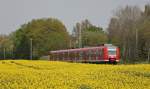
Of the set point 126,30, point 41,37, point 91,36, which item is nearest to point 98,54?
point 126,30

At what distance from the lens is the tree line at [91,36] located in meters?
83.1

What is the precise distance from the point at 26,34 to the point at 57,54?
45839mm

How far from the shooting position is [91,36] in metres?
117

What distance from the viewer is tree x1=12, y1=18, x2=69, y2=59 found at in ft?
356

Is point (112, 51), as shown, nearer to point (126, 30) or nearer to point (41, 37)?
point (126, 30)

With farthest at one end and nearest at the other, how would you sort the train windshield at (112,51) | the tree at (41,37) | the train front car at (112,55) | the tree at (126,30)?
the tree at (41,37), the tree at (126,30), the train windshield at (112,51), the train front car at (112,55)

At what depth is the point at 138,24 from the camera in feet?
290

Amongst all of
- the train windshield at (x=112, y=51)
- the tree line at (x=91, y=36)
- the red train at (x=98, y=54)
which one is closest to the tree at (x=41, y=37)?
the tree line at (x=91, y=36)

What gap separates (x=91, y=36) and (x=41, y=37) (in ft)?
41.1

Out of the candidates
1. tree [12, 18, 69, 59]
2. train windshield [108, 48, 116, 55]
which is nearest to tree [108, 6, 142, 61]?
tree [12, 18, 69, 59]

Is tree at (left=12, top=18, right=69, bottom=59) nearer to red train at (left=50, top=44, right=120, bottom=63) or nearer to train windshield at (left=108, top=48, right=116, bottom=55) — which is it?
red train at (left=50, top=44, right=120, bottom=63)

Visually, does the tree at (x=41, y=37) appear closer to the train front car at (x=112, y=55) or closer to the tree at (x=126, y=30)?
the tree at (x=126, y=30)

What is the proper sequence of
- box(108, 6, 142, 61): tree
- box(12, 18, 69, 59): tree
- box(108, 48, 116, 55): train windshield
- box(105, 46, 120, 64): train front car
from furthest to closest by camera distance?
box(12, 18, 69, 59): tree
box(108, 6, 142, 61): tree
box(108, 48, 116, 55): train windshield
box(105, 46, 120, 64): train front car

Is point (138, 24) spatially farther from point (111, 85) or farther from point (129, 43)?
point (111, 85)
